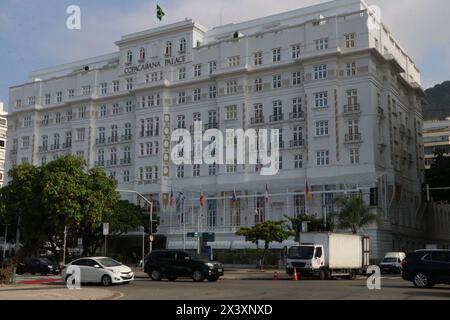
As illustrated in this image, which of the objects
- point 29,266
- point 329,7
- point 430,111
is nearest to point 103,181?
point 29,266

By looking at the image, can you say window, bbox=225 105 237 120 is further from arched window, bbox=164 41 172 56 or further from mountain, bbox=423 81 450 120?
mountain, bbox=423 81 450 120

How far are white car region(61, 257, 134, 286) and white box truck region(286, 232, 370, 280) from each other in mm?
11031

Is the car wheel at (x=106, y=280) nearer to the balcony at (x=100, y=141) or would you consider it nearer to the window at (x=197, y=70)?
the window at (x=197, y=70)

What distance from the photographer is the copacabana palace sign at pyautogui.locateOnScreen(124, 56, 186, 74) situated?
237 feet

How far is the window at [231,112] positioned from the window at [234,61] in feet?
16.6

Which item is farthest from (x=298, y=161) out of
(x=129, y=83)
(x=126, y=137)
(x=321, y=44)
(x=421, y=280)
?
(x=421, y=280)

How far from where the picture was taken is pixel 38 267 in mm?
41406

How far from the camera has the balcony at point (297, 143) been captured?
6275 centimetres

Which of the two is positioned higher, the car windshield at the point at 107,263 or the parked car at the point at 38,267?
the car windshield at the point at 107,263
